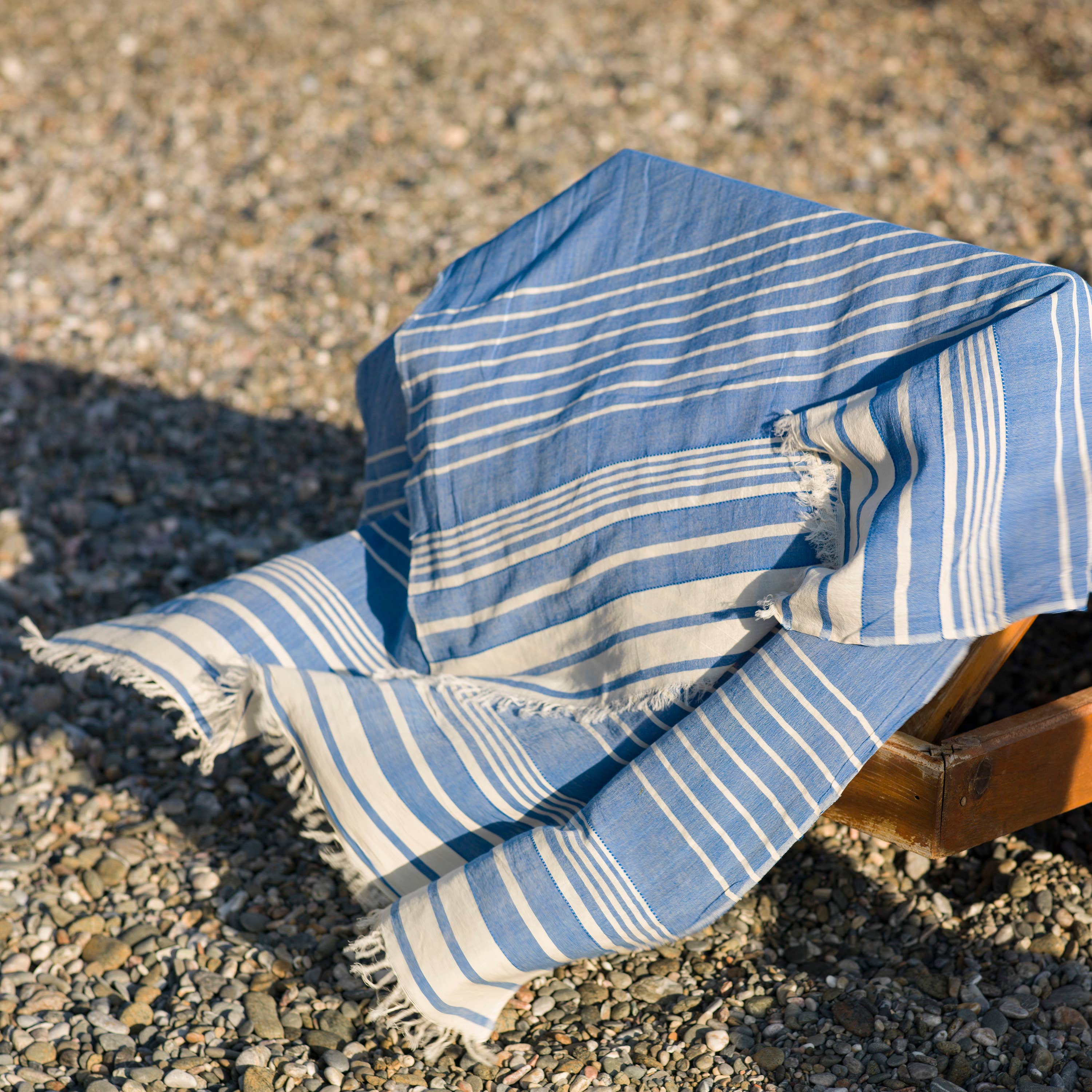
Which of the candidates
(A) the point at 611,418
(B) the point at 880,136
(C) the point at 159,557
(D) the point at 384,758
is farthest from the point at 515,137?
(D) the point at 384,758

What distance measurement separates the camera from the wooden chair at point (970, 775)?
193cm

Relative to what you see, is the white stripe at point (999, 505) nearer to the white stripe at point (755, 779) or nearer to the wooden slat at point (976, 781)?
the wooden slat at point (976, 781)

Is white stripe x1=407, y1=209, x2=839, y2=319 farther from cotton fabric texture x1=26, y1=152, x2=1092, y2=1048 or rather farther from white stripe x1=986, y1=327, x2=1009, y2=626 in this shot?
white stripe x1=986, y1=327, x2=1009, y2=626

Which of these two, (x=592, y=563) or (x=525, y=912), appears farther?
(x=592, y=563)

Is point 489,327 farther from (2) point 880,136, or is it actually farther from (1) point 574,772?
(2) point 880,136

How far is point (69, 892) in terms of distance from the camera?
2633 mm

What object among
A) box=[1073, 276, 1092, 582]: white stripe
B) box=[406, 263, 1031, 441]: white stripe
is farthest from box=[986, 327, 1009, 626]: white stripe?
box=[406, 263, 1031, 441]: white stripe

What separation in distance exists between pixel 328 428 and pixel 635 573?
2.61m

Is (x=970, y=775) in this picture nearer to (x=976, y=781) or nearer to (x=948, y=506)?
(x=976, y=781)

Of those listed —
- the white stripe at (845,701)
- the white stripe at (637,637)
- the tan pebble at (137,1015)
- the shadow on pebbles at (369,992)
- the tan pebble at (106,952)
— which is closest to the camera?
the white stripe at (845,701)

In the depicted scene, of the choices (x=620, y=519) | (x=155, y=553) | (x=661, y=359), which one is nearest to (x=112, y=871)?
Answer: (x=155, y=553)

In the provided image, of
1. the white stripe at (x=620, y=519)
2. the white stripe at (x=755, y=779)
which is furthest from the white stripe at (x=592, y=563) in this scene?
the white stripe at (x=755, y=779)

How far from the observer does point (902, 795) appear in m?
1.98

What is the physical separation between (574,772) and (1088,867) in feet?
4.04
